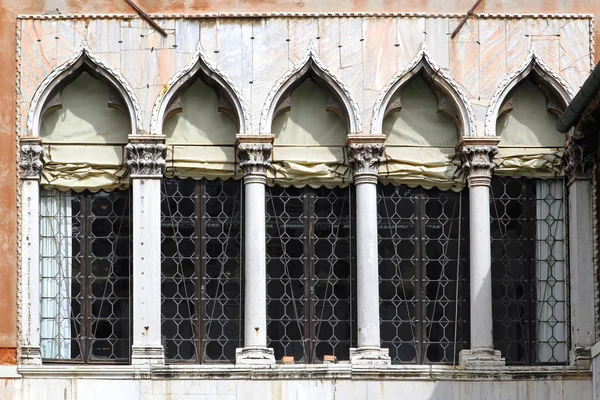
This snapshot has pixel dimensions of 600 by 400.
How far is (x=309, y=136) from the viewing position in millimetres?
26312

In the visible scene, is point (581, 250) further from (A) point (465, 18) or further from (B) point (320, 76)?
(B) point (320, 76)

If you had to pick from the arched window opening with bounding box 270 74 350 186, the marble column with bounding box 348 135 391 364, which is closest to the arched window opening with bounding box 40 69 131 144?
the arched window opening with bounding box 270 74 350 186

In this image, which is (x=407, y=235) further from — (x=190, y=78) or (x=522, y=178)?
(x=190, y=78)

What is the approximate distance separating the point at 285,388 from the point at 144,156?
3.38m

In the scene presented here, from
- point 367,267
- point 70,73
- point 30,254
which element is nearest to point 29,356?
point 30,254

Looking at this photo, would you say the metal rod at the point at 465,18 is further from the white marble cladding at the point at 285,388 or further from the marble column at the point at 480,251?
the white marble cladding at the point at 285,388

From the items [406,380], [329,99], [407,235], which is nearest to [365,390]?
[406,380]

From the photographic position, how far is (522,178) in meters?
26.4

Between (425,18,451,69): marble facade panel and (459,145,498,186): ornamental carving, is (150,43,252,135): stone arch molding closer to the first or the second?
(425,18,451,69): marble facade panel

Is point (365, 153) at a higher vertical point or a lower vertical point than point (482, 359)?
higher

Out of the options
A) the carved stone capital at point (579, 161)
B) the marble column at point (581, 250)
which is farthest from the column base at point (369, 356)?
the carved stone capital at point (579, 161)

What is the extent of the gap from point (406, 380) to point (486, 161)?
116 inches

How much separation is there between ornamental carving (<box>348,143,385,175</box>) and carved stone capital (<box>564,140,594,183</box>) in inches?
94.8

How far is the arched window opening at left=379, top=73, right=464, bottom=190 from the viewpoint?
26203 millimetres
